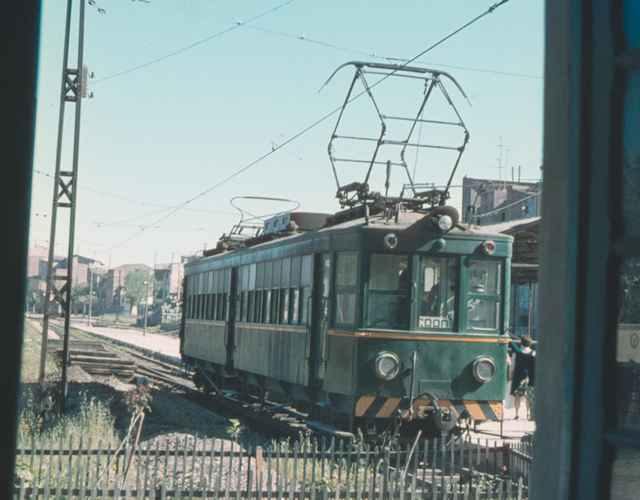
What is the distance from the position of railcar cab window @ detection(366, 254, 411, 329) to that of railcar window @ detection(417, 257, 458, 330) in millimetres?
202

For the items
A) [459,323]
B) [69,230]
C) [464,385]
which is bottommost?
[464,385]

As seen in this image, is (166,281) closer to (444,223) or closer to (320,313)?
(320,313)

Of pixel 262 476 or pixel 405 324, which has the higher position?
pixel 405 324

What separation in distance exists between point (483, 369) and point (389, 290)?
1.56 metres

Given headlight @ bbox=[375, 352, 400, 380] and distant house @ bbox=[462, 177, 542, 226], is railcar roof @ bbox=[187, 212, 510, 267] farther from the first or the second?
distant house @ bbox=[462, 177, 542, 226]

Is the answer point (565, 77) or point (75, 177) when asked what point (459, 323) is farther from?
point (565, 77)

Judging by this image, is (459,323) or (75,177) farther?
(75,177)

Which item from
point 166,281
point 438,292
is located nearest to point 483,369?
point 438,292

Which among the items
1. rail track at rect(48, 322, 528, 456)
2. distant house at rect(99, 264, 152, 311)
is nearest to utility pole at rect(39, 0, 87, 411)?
rail track at rect(48, 322, 528, 456)

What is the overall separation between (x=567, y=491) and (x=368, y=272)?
10283 mm

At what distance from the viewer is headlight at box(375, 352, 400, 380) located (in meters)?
12.0

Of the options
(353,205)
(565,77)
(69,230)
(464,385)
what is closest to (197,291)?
(69,230)

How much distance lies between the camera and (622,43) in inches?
71.6

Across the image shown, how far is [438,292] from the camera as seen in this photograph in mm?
12266
